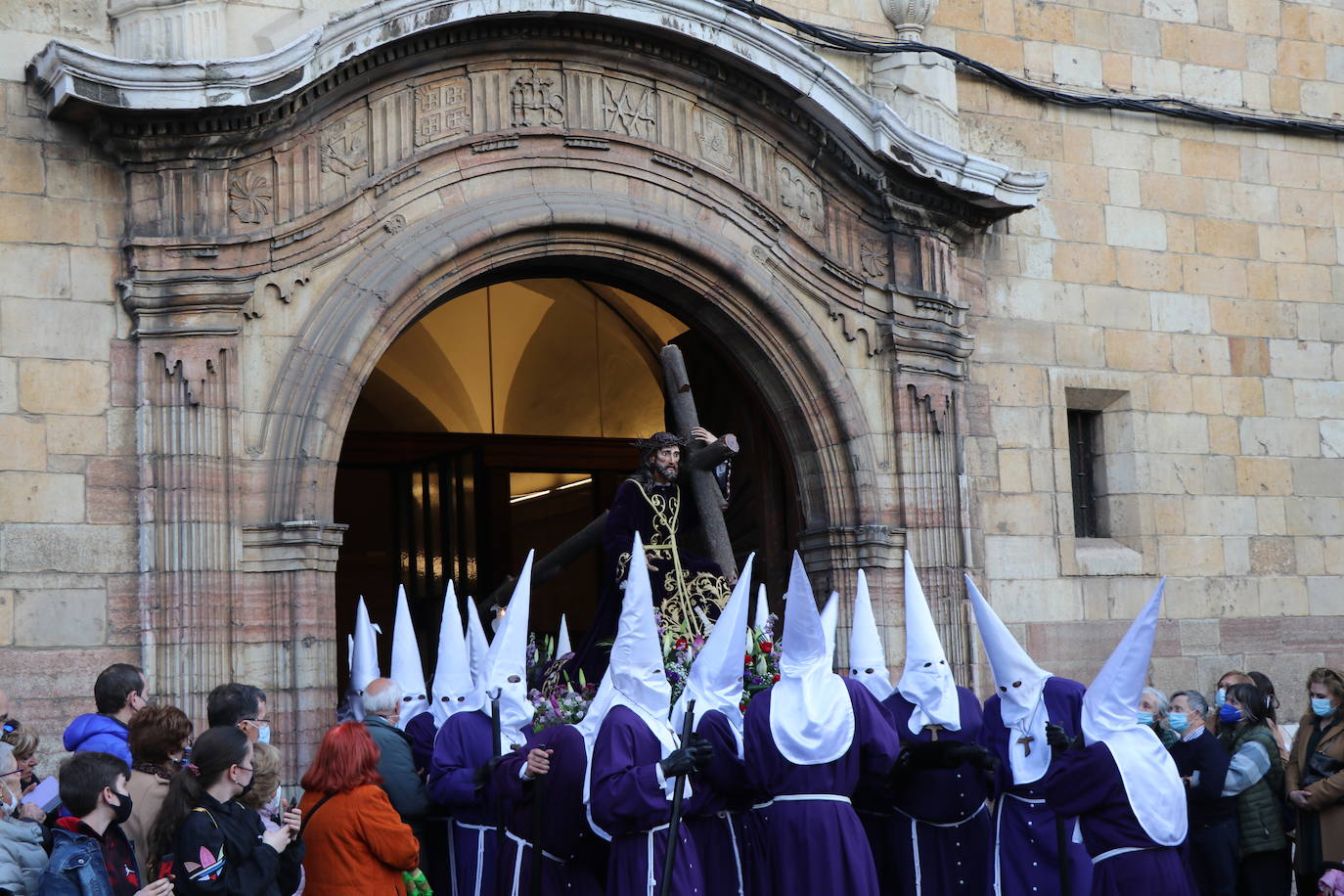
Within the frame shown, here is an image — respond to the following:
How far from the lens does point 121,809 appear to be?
5.89 metres

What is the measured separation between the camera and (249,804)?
649 centimetres

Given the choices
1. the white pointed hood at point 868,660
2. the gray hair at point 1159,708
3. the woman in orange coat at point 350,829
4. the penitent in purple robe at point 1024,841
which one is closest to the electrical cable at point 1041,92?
the white pointed hood at point 868,660

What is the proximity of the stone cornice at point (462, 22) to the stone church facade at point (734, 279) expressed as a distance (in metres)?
0.02

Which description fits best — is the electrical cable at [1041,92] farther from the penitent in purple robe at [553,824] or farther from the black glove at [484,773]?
the penitent in purple robe at [553,824]

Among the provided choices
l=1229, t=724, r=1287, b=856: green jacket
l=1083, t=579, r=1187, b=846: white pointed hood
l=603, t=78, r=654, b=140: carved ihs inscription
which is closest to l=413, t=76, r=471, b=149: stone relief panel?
l=603, t=78, r=654, b=140: carved ihs inscription

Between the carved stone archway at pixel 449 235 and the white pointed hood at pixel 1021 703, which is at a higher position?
the carved stone archway at pixel 449 235

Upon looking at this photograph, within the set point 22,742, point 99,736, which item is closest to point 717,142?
point 99,736

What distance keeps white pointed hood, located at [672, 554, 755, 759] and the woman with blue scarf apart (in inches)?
110

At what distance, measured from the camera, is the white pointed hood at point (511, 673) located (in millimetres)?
7676

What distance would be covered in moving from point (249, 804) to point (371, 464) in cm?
877

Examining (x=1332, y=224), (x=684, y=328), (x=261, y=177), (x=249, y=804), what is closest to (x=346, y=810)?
(x=249, y=804)

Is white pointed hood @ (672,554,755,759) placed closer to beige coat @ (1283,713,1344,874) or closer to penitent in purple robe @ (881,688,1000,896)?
penitent in purple robe @ (881,688,1000,896)

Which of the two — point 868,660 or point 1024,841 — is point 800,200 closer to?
point 868,660

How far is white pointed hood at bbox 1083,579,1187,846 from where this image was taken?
22.7ft
